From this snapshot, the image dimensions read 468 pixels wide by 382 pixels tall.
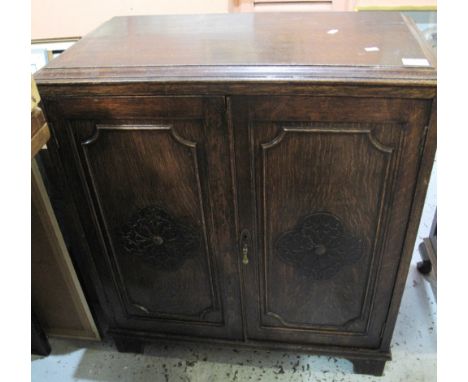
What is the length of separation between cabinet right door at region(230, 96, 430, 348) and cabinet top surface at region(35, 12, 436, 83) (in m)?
0.07

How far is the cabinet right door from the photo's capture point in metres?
0.84

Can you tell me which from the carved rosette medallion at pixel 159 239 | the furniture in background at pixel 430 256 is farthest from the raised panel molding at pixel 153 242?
the furniture in background at pixel 430 256

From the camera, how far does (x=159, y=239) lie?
109 cm

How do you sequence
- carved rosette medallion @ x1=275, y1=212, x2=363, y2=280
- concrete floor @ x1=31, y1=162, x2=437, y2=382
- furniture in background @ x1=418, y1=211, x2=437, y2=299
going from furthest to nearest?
furniture in background @ x1=418, y1=211, x2=437, y2=299, concrete floor @ x1=31, y1=162, x2=437, y2=382, carved rosette medallion @ x1=275, y1=212, x2=363, y2=280

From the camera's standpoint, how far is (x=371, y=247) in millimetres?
1017

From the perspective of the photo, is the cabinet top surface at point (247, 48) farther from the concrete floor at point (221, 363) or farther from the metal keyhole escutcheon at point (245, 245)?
the concrete floor at point (221, 363)

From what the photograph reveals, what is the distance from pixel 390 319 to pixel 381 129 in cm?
56

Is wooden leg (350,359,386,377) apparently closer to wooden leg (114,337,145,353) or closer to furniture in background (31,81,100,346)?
wooden leg (114,337,145,353)

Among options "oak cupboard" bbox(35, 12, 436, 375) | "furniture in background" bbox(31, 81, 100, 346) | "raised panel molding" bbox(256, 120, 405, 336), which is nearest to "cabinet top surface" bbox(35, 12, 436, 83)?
"oak cupboard" bbox(35, 12, 436, 375)

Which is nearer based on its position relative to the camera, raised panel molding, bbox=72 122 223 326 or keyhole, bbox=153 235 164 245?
raised panel molding, bbox=72 122 223 326

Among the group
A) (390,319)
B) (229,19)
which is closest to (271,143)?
(229,19)

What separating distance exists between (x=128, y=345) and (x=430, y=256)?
1.09 metres
